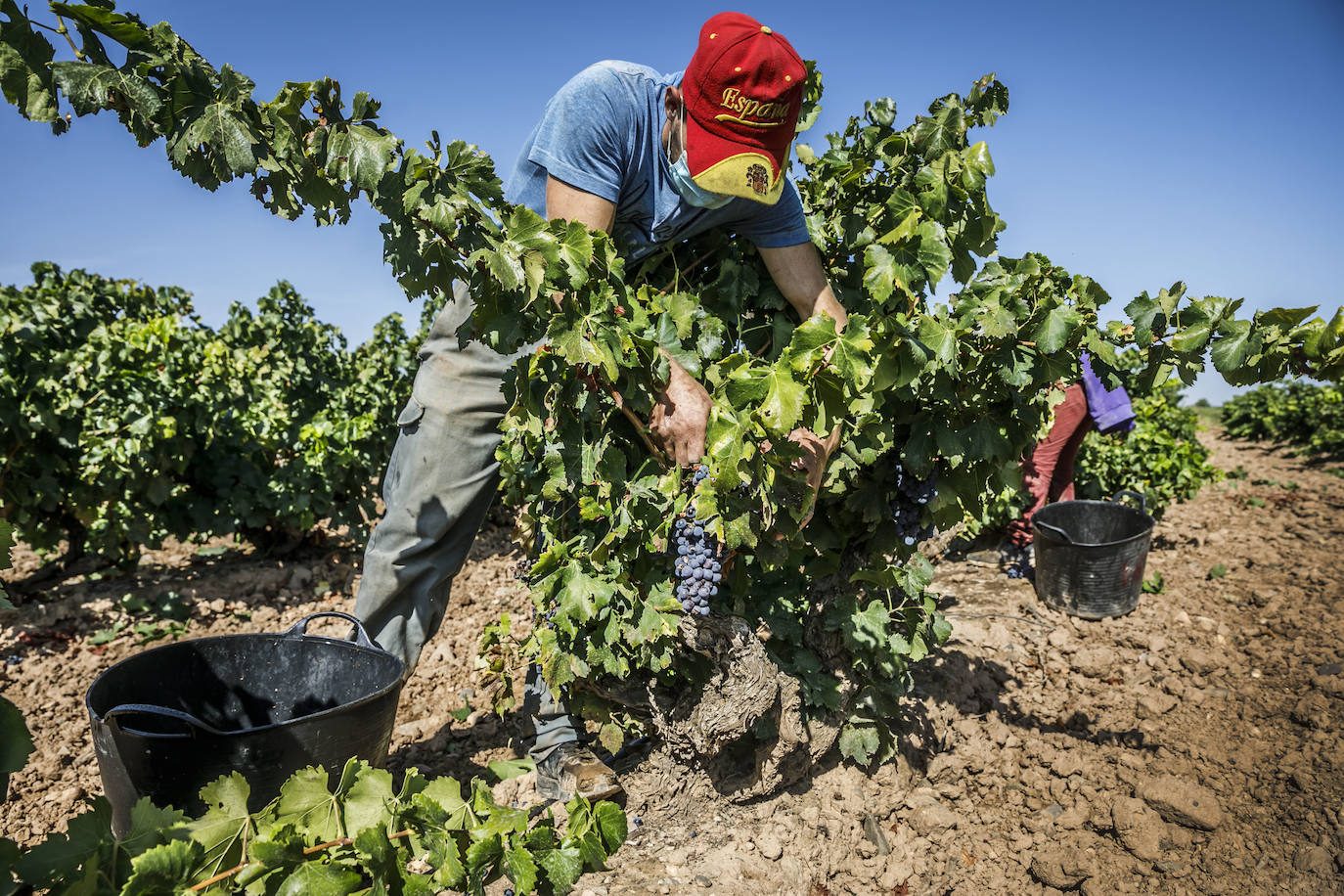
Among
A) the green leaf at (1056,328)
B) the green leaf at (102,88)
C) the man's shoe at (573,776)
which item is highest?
the green leaf at (102,88)

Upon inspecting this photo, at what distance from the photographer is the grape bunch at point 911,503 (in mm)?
2479

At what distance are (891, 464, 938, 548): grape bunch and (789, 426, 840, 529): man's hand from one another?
1.70 feet

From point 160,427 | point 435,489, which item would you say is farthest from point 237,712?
point 160,427

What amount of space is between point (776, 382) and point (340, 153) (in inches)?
39.4

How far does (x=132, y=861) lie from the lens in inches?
39.6

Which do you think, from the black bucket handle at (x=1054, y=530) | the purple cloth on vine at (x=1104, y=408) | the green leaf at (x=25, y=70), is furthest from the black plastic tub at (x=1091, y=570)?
the green leaf at (x=25, y=70)

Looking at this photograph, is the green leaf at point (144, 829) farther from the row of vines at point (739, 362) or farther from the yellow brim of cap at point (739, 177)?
the yellow brim of cap at point (739, 177)

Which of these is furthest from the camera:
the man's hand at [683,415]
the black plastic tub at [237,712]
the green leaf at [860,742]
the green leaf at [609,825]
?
the green leaf at [860,742]

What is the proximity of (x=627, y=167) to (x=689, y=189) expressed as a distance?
19 centimetres

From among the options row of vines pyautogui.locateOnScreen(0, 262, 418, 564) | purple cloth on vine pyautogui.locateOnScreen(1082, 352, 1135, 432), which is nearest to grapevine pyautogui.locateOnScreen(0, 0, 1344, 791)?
purple cloth on vine pyautogui.locateOnScreen(1082, 352, 1135, 432)

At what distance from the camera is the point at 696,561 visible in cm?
199

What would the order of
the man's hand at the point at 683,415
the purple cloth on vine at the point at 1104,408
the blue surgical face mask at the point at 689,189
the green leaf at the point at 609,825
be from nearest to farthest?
the green leaf at the point at 609,825, the man's hand at the point at 683,415, the blue surgical face mask at the point at 689,189, the purple cloth on vine at the point at 1104,408

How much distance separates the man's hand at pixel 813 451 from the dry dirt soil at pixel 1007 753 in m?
1.10

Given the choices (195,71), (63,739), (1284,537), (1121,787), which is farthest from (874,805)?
(1284,537)
